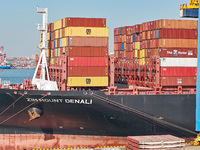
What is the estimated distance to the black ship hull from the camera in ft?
133

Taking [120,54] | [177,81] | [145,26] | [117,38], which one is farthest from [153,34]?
[117,38]

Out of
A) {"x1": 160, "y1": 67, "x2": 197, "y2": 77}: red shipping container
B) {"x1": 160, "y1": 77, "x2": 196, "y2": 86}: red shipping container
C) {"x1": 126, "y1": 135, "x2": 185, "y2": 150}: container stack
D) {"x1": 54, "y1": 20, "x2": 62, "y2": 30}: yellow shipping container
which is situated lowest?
{"x1": 126, "y1": 135, "x2": 185, "y2": 150}: container stack

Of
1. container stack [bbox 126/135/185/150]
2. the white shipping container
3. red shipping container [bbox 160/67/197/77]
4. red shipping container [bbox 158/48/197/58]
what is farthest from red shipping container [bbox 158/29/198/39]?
container stack [bbox 126/135/185/150]

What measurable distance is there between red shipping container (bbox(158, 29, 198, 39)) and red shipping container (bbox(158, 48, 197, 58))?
1471 millimetres

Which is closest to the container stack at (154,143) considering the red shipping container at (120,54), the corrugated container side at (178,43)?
the corrugated container side at (178,43)

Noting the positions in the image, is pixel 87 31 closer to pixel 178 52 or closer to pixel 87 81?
pixel 87 81

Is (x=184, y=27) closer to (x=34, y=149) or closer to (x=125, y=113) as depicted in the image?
(x=125, y=113)

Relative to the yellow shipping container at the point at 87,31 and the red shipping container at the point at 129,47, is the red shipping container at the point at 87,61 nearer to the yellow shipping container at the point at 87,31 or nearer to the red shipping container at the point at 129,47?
the yellow shipping container at the point at 87,31

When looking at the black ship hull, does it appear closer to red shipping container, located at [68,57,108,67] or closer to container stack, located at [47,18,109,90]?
container stack, located at [47,18,109,90]

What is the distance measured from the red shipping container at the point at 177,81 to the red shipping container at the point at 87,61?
6.99 m

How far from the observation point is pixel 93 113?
133 feet

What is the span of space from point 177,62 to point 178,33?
10.9 ft

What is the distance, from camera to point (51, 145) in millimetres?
42250

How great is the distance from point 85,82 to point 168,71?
965 centimetres
